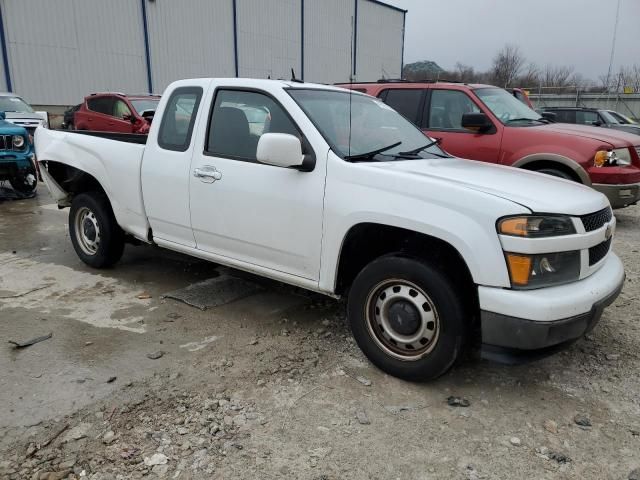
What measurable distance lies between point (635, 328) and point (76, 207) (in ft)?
17.4

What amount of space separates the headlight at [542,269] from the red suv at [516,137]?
431 centimetres

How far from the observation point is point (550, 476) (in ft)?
8.21

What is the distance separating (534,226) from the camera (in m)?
2.84

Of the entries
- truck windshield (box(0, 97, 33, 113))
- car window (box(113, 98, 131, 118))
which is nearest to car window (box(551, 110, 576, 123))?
car window (box(113, 98, 131, 118))

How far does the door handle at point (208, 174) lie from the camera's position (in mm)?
4008

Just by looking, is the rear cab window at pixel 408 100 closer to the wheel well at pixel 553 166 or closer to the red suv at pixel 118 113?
the wheel well at pixel 553 166

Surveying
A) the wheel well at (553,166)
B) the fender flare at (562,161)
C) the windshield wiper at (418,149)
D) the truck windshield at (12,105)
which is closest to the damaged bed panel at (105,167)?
the windshield wiper at (418,149)

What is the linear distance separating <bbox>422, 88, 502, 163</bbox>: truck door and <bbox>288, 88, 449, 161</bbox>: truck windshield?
3021mm

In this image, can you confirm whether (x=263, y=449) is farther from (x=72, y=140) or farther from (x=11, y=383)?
(x=72, y=140)

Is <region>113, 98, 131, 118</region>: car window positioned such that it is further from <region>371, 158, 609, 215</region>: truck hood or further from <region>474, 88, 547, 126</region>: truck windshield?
<region>371, 158, 609, 215</region>: truck hood

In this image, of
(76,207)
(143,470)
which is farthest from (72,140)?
(143,470)

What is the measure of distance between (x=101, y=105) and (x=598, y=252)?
1318cm

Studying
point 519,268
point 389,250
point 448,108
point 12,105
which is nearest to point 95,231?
point 389,250

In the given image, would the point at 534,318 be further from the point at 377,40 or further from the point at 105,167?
the point at 377,40
